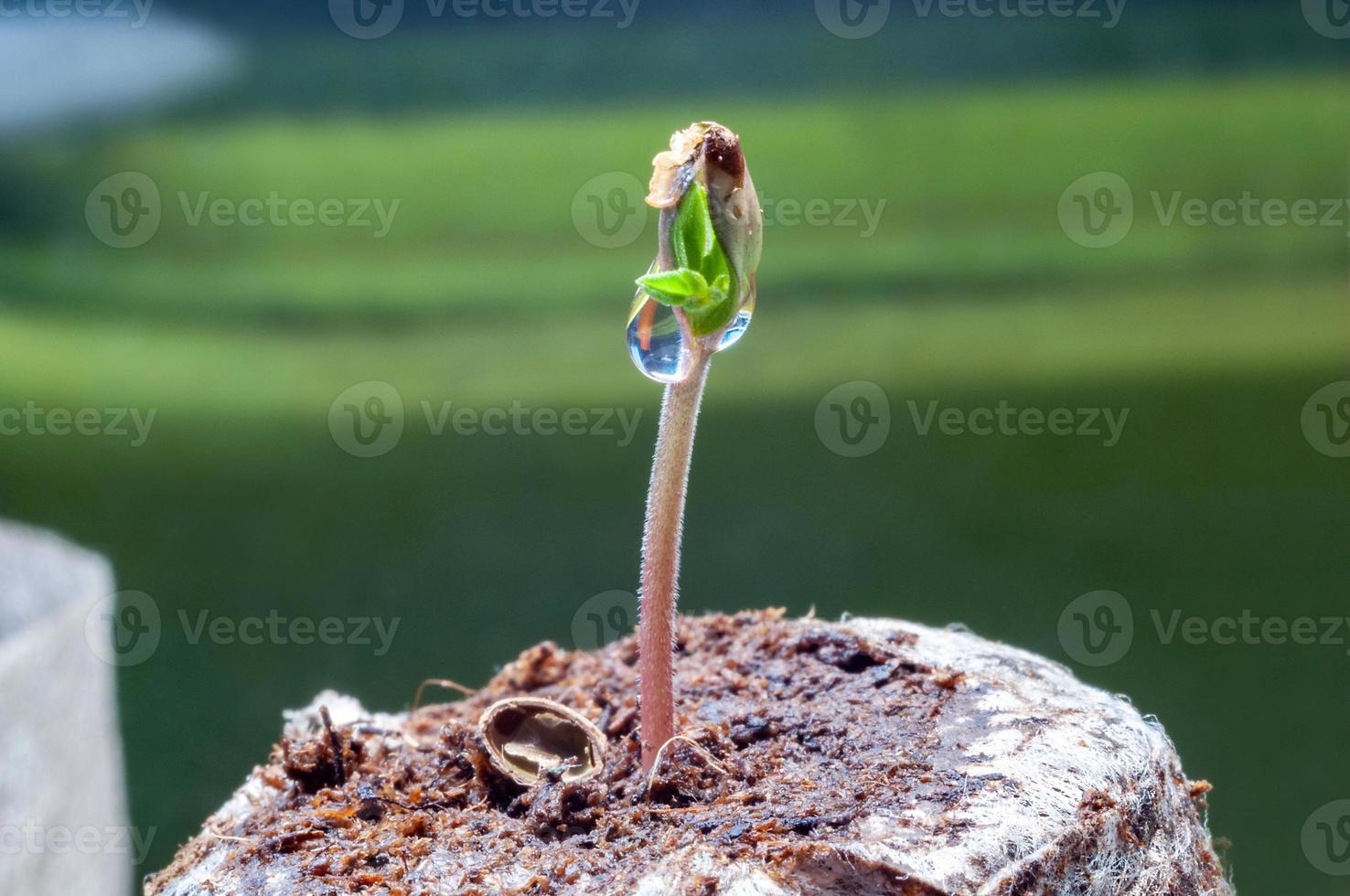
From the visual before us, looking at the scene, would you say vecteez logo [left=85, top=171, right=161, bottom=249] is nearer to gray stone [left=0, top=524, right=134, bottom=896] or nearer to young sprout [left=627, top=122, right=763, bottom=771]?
gray stone [left=0, top=524, right=134, bottom=896]

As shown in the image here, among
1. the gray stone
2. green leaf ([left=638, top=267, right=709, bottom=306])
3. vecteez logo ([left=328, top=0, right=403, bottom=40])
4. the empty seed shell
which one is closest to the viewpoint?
green leaf ([left=638, top=267, right=709, bottom=306])

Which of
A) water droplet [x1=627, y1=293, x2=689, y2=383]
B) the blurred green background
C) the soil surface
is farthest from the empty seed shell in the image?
the blurred green background

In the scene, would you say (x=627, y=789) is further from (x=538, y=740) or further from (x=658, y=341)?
(x=658, y=341)

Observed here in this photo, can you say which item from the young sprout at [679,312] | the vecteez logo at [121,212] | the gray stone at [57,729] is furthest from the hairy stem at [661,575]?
the vecteez logo at [121,212]

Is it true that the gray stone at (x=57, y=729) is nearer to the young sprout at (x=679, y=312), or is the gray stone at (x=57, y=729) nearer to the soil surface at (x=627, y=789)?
the soil surface at (x=627, y=789)

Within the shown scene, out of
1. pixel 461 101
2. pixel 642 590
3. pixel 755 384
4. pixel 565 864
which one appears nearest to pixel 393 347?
pixel 461 101

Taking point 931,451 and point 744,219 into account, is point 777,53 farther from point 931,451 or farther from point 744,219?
point 744,219

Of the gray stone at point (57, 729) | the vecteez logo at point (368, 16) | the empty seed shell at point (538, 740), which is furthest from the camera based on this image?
the vecteez logo at point (368, 16)
